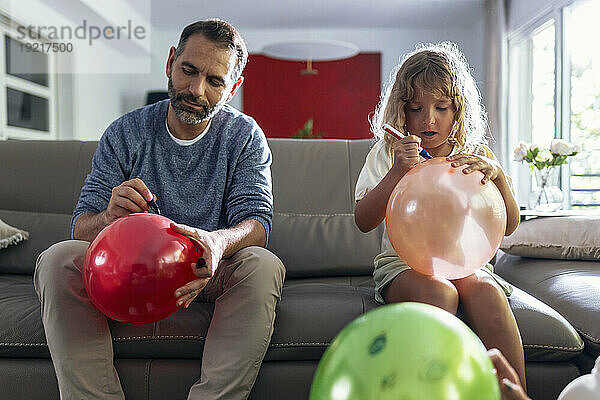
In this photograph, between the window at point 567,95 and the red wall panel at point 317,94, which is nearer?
the window at point 567,95

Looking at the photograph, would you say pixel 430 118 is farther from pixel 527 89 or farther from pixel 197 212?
pixel 527 89

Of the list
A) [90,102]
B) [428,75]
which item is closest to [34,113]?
[90,102]

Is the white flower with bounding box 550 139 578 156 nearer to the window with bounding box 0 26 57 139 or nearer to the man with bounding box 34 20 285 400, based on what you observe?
the man with bounding box 34 20 285 400

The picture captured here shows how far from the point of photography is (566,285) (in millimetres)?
1644

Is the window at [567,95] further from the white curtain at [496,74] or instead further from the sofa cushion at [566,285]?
the sofa cushion at [566,285]

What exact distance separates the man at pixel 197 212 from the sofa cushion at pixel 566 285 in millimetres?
742

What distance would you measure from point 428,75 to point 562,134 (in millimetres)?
→ 3567

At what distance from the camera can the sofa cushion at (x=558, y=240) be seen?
75.5 inches

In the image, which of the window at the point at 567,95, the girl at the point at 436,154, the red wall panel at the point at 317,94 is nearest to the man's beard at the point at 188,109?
the girl at the point at 436,154

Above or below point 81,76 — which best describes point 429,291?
below

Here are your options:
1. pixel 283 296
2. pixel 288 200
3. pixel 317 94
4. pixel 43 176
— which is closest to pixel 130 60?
pixel 317 94

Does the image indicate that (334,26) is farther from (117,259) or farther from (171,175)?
(117,259)

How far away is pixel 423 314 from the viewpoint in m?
0.72

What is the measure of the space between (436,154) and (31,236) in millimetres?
1353
